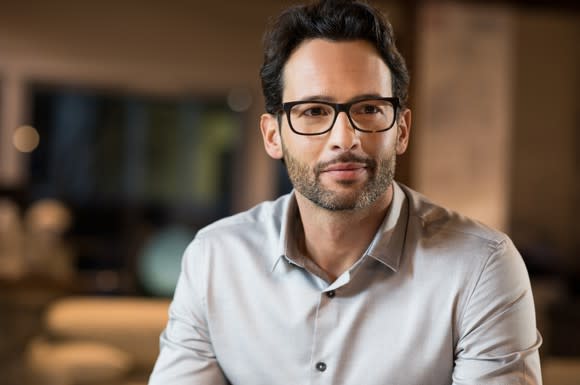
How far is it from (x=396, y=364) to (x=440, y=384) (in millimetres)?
78

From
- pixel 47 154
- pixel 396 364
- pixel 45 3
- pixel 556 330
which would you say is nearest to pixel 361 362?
pixel 396 364

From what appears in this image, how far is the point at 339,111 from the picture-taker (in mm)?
1230

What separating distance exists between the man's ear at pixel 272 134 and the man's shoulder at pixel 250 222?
10cm

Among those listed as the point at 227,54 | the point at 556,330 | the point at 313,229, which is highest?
the point at 227,54

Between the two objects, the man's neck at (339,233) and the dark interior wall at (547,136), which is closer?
the man's neck at (339,233)

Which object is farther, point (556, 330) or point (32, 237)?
point (556, 330)

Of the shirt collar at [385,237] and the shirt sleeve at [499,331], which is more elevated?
the shirt collar at [385,237]

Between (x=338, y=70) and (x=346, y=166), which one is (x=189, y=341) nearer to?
(x=346, y=166)

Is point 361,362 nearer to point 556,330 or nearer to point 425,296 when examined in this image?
point 425,296

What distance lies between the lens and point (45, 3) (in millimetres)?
7312

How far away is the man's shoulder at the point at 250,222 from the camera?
145 cm

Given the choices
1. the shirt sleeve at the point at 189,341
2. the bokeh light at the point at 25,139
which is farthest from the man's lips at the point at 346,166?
the bokeh light at the point at 25,139

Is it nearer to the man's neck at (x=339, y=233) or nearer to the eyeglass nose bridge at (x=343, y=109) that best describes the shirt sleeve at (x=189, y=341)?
the man's neck at (x=339, y=233)

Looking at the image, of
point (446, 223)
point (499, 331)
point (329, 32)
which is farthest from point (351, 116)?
point (499, 331)
